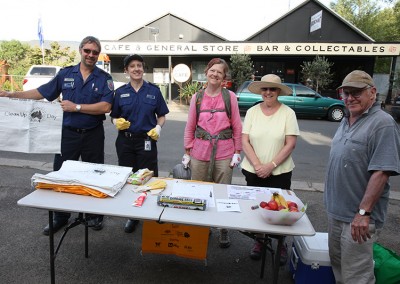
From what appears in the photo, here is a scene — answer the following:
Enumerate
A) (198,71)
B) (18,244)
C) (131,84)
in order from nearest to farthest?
(18,244) < (131,84) < (198,71)

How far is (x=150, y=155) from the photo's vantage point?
359 centimetres

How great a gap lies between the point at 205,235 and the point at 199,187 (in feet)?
1.57

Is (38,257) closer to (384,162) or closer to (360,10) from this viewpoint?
(384,162)

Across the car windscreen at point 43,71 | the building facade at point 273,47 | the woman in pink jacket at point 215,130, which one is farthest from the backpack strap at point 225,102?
the building facade at point 273,47

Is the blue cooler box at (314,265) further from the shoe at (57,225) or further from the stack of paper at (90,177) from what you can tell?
the shoe at (57,225)

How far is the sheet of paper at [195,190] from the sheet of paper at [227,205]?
5 cm

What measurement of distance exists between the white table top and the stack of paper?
82 millimetres

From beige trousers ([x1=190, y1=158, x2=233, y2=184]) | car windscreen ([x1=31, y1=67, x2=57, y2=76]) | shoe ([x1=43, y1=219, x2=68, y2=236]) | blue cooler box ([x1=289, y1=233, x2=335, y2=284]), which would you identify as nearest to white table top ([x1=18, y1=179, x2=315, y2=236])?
blue cooler box ([x1=289, y1=233, x2=335, y2=284])

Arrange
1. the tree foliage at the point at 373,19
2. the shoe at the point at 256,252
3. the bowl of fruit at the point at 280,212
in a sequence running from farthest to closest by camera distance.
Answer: the tree foliage at the point at 373,19 < the shoe at the point at 256,252 < the bowl of fruit at the point at 280,212

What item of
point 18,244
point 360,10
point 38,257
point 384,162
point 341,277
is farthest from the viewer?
point 360,10

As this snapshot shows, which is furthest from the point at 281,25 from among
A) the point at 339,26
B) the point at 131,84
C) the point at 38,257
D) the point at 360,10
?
the point at 360,10

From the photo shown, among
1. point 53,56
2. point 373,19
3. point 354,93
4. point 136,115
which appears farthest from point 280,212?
point 373,19

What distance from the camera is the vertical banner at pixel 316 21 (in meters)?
18.7

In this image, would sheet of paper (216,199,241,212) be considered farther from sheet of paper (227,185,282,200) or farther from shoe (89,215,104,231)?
shoe (89,215,104,231)
